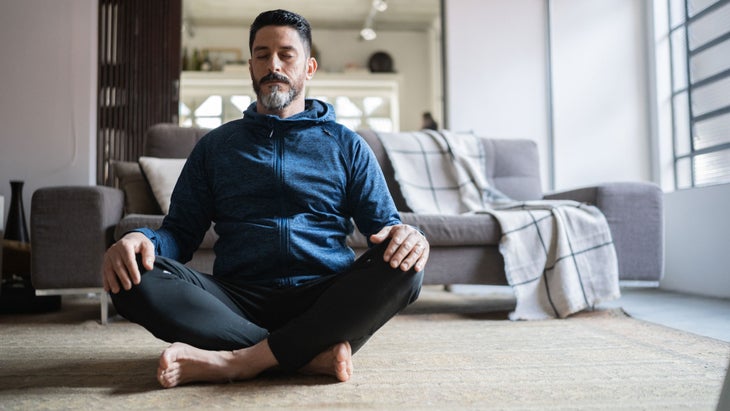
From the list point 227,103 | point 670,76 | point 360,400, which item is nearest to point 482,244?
point 360,400

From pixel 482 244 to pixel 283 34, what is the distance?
1380mm

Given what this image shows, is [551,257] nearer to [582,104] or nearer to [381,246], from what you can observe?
[381,246]

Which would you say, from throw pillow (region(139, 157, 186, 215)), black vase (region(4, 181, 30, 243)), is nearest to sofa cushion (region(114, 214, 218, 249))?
throw pillow (region(139, 157, 186, 215))

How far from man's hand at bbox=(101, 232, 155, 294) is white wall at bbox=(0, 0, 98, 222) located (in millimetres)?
2742

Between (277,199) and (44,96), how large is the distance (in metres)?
2.86

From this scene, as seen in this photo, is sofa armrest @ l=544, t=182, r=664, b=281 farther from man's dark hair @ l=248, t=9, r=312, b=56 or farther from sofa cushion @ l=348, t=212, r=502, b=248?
man's dark hair @ l=248, t=9, r=312, b=56

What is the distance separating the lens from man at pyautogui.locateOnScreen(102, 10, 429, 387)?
123 cm

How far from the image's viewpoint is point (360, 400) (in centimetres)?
115

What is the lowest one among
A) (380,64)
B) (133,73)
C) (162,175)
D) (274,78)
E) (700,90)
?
(162,175)

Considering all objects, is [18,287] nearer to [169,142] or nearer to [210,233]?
[169,142]

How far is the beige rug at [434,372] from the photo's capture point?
1.14 metres

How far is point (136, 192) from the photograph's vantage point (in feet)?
8.83

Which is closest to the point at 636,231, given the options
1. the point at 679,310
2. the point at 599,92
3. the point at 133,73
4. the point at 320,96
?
the point at 679,310

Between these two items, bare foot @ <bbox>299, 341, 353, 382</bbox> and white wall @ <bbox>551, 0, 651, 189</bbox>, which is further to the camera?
white wall @ <bbox>551, 0, 651, 189</bbox>
